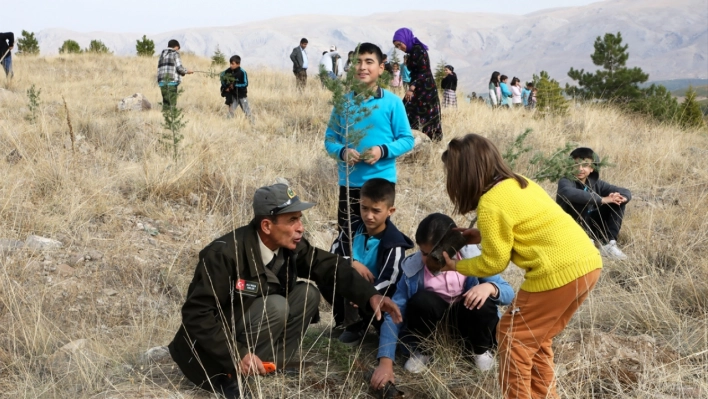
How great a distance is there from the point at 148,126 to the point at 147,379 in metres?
6.42

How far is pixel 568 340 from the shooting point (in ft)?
10.5

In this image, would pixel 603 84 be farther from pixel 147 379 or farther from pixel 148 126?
pixel 147 379

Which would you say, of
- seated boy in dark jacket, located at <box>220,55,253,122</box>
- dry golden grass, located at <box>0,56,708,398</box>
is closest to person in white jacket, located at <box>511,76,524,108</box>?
dry golden grass, located at <box>0,56,708,398</box>

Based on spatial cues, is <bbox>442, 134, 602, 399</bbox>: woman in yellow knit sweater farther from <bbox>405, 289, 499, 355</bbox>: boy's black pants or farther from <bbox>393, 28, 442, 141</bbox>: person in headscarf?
<bbox>393, 28, 442, 141</bbox>: person in headscarf

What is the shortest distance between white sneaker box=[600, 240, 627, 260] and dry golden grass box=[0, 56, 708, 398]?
0.18 metres

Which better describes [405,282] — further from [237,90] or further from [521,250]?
[237,90]

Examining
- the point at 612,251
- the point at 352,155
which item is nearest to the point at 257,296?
the point at 352,155

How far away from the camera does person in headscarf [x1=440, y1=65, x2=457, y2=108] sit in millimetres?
12311

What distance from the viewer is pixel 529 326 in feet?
8.11

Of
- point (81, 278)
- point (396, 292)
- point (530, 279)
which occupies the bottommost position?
point (81, 278)

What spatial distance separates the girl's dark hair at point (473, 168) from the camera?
95.8 inches

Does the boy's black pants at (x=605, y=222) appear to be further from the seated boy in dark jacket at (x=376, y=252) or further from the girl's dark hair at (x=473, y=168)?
the girl's dark hair at (x=473, y=168)

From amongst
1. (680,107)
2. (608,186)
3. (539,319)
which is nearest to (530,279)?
(539,319)

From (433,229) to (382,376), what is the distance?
724 mm
